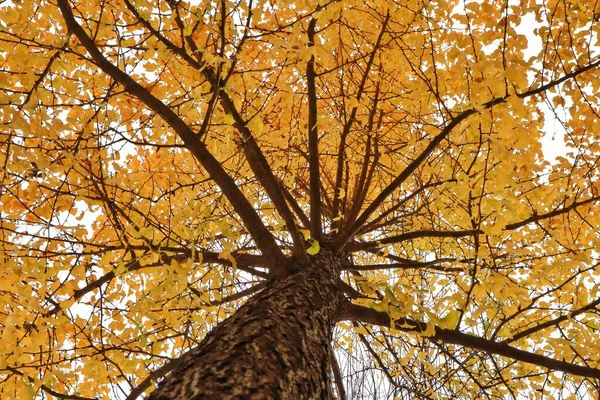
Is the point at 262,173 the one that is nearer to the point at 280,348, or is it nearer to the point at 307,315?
the point at 307,315

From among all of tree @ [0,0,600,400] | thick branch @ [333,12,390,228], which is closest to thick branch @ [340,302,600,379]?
tree @ [0,0,600,400]

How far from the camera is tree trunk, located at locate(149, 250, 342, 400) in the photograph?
106cm

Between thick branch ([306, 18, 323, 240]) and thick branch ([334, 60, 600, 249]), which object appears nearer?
thick branch ([334, 60, 600, 249])

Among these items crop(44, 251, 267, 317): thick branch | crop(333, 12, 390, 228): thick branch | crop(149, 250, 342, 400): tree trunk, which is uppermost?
crop(333, 12, 390, 228): thick branch

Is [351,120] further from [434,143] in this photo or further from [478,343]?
[478,343]

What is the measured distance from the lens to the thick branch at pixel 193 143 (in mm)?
1755

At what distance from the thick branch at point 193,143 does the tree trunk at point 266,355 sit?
11.1 inches

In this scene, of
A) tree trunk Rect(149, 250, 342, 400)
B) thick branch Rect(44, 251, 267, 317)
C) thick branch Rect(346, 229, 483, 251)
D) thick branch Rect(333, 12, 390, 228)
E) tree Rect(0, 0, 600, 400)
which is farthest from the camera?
thick branch Rect(346, 229, 483, 251)

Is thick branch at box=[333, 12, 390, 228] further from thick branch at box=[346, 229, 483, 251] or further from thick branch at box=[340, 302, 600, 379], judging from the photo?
thick branch at box=[340, 302, 600, 379]

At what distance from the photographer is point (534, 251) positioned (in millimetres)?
3521

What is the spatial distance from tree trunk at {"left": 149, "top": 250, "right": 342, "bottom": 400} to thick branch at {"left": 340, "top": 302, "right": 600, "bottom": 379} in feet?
1.41

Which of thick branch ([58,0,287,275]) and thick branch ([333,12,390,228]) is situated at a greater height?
thick branch ([333,12,390,228])

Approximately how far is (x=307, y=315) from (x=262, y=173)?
0.86m

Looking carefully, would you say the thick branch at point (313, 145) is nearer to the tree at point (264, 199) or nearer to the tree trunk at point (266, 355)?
the tree at point (264, 199)
